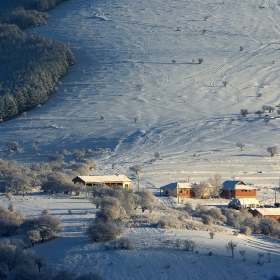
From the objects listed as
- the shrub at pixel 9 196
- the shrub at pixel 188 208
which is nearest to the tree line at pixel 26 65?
the shrub at pixel 9 196

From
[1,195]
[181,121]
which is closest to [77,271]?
[1,195]

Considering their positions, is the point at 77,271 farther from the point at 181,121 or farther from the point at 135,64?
the point at 135,64

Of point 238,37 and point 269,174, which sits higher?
point 238,37

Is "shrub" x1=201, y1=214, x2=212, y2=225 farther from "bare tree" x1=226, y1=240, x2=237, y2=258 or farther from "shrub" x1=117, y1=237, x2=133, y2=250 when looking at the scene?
"shrub" x1=117, y1=237, x2=133, y2=250

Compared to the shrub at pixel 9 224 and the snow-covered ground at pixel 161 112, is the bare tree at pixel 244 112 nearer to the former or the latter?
the snow-covered ground at pixel 161 112

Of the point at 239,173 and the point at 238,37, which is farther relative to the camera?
the point at 238,37

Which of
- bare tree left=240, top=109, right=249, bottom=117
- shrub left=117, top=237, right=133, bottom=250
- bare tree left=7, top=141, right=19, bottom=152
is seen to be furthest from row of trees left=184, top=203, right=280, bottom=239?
bare tree left=240, top=109, right=249, bottom=117
